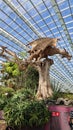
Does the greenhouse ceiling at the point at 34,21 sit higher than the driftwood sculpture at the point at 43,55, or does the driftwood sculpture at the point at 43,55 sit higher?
the greenhouse ceiling at the point at 34,21

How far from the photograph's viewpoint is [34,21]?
19812 millimetres

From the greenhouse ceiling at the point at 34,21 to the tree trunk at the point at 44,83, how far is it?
4.51 feet

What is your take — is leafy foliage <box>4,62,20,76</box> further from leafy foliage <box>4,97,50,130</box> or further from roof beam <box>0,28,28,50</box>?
leafy foliage <box>4,97,50,130</box>

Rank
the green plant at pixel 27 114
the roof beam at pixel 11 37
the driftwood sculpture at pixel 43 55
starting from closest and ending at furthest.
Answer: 1. the green plant at pixel 27 114
2. the driftwood sculpture at pixel 43 55
3. the roof beam at pixel 11 37

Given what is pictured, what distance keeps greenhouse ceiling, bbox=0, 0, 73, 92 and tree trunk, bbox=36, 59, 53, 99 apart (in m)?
1.38

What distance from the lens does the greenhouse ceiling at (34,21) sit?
1741cm

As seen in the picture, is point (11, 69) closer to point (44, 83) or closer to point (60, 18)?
point (44, 83)

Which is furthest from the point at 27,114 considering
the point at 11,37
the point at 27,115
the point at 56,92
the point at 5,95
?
the point at 11,37

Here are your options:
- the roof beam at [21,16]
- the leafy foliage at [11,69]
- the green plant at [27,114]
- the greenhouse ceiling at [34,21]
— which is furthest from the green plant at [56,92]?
the roof beam at [21,16]

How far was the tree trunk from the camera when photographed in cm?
1294

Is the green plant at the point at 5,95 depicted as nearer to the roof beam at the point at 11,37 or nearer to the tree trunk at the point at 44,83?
the tree trunk at the point at 44,83

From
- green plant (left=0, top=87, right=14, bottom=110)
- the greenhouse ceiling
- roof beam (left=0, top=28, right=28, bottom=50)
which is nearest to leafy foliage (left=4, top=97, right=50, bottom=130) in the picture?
green plant (left=0, top=87, right=14, bottom=110)

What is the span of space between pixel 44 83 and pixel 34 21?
773cm

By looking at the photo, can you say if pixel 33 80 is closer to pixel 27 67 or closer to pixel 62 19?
pixel 27 67
